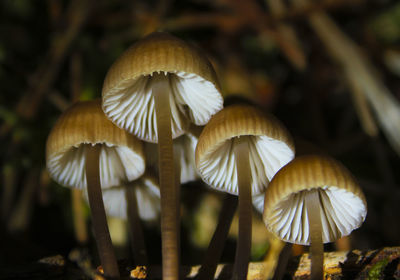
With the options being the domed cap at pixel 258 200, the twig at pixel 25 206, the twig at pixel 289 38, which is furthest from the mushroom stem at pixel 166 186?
the twig at pixel 289 38

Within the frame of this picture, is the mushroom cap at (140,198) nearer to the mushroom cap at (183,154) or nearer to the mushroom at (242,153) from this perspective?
the mushroom cap at (183,154)

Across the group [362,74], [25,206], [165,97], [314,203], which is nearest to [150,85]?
[165,97]

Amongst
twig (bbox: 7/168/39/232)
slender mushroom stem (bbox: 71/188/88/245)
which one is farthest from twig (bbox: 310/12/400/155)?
twig (bbox: 7/168/39/232)

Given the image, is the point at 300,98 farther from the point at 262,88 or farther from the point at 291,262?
the point at 291,262

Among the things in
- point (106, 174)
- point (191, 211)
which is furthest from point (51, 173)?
point (191, 211)

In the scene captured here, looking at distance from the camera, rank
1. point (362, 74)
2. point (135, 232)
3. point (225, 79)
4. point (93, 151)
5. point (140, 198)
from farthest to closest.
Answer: point (225, 79) < point (362, 74) < point (140, 198) < point (135, 232) < point (93, 151)

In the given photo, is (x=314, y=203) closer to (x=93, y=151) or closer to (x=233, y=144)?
(x=233, y=144)

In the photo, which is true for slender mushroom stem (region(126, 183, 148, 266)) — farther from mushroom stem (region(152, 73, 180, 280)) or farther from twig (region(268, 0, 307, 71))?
twig (region(268, 0, 307, 71))
